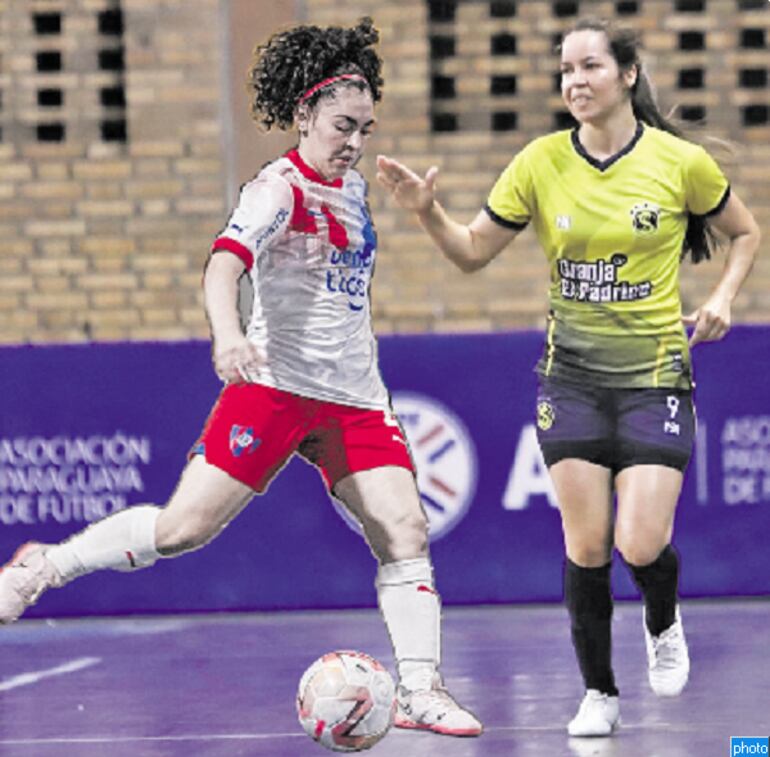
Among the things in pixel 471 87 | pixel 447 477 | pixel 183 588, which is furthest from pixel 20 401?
pixel 471 87

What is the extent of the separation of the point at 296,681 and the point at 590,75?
9.14 feet

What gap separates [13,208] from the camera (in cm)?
1190

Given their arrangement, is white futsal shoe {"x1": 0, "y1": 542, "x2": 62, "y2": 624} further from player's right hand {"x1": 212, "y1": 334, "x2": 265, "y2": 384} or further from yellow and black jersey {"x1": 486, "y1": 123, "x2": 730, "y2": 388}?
yellow and black jersey {"x1": 486, "y1": 123, "x2": 730, "y2": 388}

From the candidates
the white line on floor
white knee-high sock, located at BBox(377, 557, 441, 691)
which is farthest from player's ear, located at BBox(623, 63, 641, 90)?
the white line on floor

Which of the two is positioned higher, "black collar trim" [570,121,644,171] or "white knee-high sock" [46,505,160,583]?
"black collar trim" [570,121,644,171]

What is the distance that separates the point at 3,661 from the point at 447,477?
2.37 meters

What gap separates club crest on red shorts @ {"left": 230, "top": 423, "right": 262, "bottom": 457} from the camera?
581 cm

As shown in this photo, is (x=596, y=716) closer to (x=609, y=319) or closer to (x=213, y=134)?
(x=609, y=319)

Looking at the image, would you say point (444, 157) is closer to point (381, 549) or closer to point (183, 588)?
point (183, 588)

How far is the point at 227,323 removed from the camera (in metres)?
5.46

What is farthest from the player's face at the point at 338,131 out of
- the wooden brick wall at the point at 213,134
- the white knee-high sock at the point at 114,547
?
the wooden brick wall at the point at 213,134

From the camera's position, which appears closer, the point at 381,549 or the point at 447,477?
the point at 381,549

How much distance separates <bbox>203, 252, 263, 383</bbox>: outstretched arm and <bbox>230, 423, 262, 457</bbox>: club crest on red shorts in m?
0.18

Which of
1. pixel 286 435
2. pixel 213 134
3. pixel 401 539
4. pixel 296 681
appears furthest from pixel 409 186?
pixel 213 134
